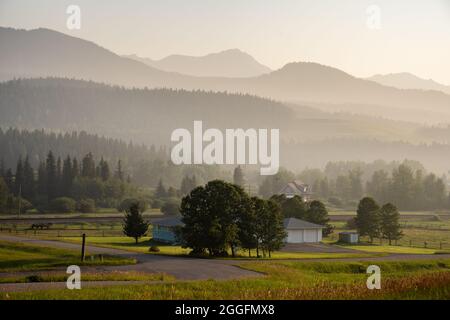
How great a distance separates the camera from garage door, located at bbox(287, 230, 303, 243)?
8081 cm

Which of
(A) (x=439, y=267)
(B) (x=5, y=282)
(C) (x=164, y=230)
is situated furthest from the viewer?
(C) (x=164, y=230)

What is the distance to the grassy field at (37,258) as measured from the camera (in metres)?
43.4

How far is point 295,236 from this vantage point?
81375mm

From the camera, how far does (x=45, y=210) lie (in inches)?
5482

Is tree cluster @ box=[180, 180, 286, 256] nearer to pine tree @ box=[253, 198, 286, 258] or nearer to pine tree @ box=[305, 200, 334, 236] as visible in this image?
pine tree @ box=[253, 198, 286, 258]

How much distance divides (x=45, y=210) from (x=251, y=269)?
105355 mm

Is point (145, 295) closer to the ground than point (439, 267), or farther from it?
farther from it

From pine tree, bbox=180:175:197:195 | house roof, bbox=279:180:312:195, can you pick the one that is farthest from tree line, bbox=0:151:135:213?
house roof, bbox=279:180:312:195

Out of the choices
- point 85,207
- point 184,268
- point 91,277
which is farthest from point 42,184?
point 91,277

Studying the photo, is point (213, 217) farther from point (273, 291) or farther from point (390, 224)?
point (390, 224)

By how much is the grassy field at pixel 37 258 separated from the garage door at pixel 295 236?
3465 cm

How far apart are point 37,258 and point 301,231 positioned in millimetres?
41571

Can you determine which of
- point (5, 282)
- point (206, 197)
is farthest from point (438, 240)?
point (5, 282)
